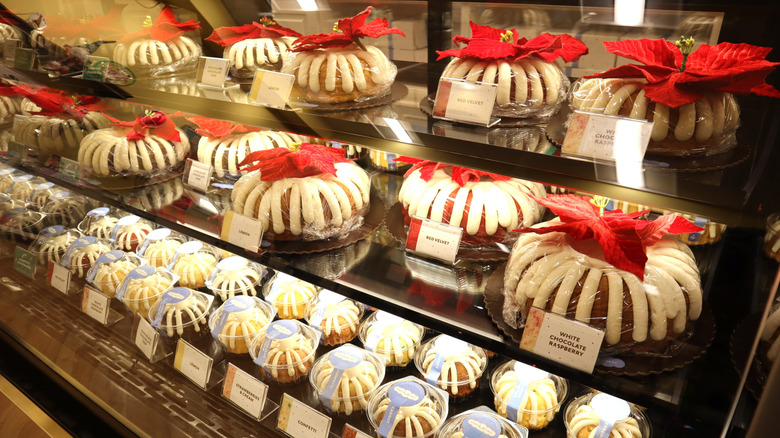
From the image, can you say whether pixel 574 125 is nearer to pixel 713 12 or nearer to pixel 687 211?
pixel 687 211

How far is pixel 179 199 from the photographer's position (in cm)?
169

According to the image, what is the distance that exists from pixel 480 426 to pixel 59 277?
176 cm

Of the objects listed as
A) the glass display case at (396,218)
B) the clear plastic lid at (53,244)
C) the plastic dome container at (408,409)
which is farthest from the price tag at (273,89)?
the clear plastic lid at (53,244)

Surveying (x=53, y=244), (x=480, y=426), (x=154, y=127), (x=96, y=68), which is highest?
(x=96, y=68)

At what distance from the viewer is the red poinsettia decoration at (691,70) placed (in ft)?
2.79

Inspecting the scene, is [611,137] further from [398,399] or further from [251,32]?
[251,32]

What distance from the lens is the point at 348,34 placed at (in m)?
1.33

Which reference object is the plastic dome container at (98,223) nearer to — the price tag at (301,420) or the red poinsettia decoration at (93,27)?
the red poinsettia decoration at (93,27)

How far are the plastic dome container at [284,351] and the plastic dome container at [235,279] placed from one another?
294mm

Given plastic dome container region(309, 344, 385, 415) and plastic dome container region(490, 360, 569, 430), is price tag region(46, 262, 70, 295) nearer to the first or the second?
plastic dome container region(309, 344, 385, 415)

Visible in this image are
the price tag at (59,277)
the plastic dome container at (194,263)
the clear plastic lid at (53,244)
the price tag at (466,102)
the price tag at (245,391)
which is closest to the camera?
the price tag at (466,102)

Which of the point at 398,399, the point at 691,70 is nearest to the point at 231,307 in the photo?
the point at 398,399

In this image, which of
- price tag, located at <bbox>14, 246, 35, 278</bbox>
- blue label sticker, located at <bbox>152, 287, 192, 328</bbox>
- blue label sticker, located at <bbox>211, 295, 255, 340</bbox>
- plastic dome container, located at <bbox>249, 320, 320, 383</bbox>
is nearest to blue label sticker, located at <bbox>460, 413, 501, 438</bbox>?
plastic dome container, located at <bbox>249, 320, 320, 383</bbox>

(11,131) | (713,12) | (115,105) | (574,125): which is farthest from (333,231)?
(11,131)
